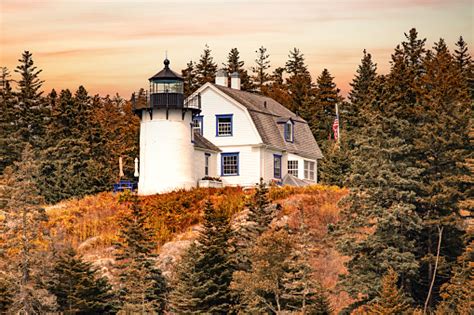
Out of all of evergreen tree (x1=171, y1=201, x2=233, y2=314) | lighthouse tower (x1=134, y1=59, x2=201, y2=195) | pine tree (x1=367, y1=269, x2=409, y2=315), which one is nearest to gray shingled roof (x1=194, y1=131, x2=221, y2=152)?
lighthouse tower (x1=134, y1=59, x2=201, y2=195)

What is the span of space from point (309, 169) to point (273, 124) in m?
3.74

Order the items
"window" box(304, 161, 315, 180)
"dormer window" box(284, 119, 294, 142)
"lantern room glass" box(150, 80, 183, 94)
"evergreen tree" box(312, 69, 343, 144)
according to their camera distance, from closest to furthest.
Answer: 1. "lantern room glass" box(150, 80, 183, 94)
2. "dormer window" box(284, 119, 294, 142)
3. "window" box(304, 161, 315, 180)
4. "evergreen tree" box(312, 69, 343, 144)

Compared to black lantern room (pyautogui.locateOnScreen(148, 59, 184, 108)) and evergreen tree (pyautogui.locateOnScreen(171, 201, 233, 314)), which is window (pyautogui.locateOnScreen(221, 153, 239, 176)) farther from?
evergreen tree (pyautogui.locateOnScreen(171, 201, 233, 314))

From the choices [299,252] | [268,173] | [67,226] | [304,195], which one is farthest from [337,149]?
[299,252]

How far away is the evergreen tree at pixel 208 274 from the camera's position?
137 feet

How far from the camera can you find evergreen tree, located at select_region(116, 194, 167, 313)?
4106 centimetres

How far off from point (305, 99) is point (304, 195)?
95.9 ft

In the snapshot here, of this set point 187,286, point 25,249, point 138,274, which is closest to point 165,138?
point 138,274

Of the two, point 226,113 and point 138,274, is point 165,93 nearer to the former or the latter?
point 226,113

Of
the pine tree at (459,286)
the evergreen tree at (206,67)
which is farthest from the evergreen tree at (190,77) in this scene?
the pine tree at (459,286)

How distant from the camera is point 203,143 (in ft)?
190

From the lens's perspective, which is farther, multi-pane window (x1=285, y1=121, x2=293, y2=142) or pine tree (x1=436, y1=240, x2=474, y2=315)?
multi-pane window (x1=285, y1=121, x2=293, y2=142)

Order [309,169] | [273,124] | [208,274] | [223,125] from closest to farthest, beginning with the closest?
1. [208,274]
2. [223,125]
3. [273,124]
4. [309,169]

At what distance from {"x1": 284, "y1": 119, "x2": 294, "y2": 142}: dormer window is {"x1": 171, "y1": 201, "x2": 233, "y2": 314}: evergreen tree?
1890 cm
